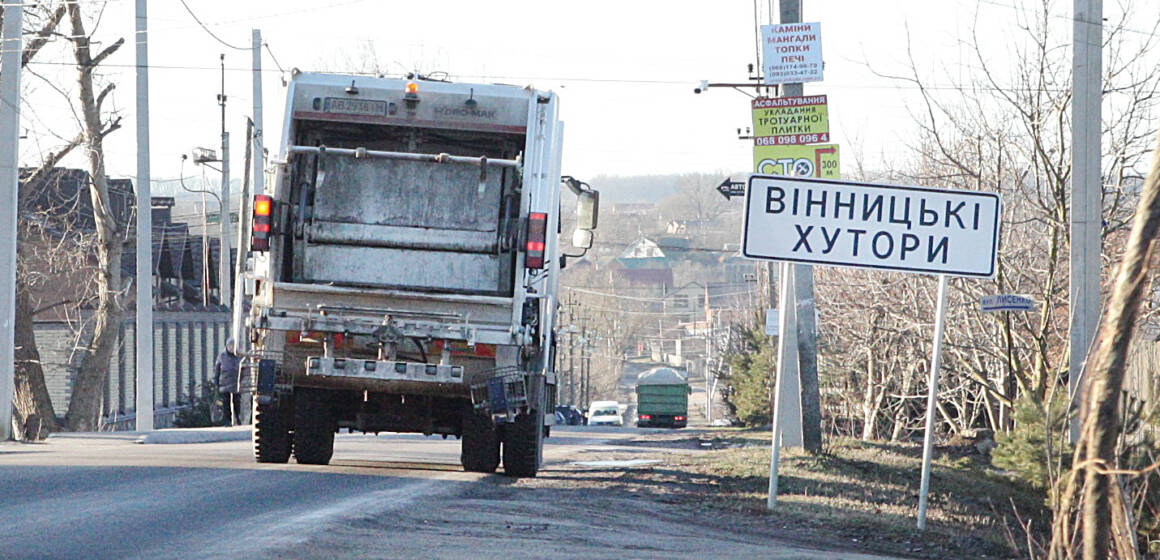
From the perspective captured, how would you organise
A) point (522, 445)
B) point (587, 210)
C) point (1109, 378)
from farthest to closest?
point (587, 210) < point (522, 445) < point (1109, 378)

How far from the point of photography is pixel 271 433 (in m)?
13.5

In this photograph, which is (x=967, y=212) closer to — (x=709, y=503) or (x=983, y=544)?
(x=983, y=544)

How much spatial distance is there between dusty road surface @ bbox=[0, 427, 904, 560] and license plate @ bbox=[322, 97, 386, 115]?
3.20m

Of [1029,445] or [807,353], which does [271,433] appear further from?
[807,353]

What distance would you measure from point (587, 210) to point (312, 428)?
11.1 feet

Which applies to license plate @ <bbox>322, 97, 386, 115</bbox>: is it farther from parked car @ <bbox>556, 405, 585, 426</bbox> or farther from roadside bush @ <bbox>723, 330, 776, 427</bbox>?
parked car @ <bbox>556, 405, 585, 426</bbox>

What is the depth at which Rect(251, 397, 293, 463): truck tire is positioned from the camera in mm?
13336

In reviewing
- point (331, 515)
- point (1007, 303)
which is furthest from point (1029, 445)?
point (331, 515)

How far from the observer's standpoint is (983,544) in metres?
10.1

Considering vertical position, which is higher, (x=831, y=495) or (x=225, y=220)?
(x=225, y=220)

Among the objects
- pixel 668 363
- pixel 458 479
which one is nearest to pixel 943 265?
pixel 458 479

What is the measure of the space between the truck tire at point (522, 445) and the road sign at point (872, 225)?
3478 mm

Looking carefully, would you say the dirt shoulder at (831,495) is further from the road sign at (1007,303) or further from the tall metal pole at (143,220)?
the tall metal pole at (143,220)

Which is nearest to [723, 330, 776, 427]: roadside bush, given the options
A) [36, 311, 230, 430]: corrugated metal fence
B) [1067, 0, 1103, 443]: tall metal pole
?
[36, 311, 230, 430]: corrugated metal fence
